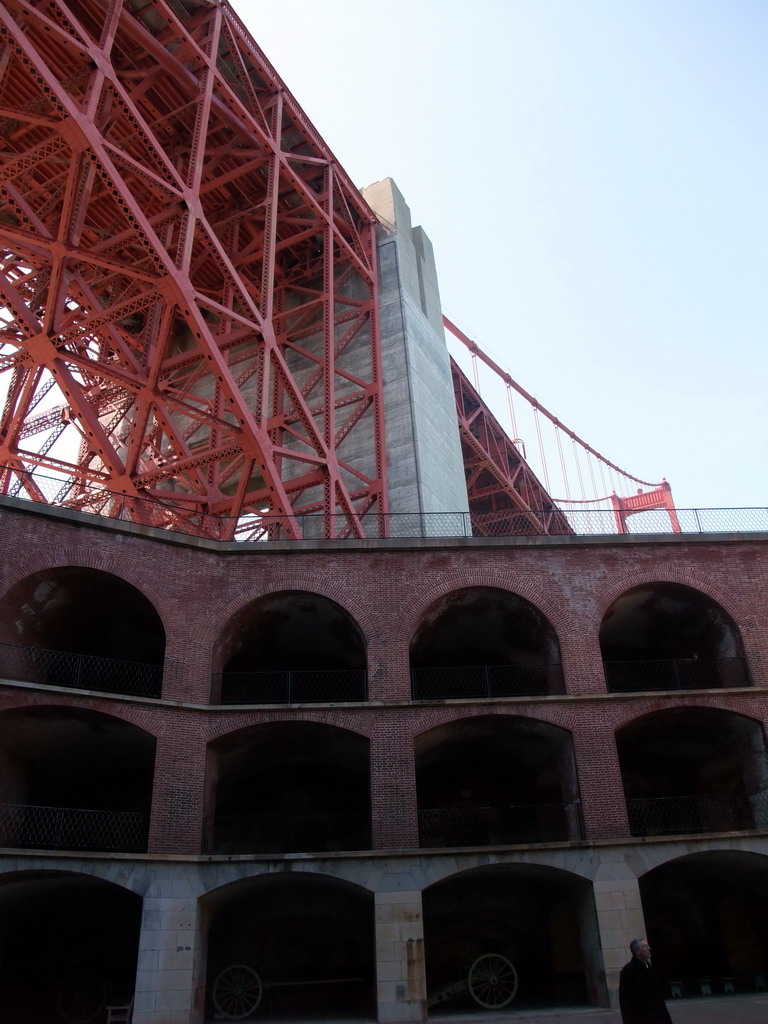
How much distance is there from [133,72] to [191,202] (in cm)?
496

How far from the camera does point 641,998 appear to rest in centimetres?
835

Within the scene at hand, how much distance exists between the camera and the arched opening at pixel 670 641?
19.1 metres

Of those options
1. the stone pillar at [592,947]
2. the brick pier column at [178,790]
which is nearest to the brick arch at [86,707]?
the brick pier column at [178,790]

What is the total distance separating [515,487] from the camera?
44625 mm

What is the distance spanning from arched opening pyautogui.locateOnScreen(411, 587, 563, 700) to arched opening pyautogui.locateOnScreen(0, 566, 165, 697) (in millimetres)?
6017

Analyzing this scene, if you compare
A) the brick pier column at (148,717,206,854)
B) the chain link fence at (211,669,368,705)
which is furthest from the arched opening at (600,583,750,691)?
the brick pier column at (148,717,206,854)

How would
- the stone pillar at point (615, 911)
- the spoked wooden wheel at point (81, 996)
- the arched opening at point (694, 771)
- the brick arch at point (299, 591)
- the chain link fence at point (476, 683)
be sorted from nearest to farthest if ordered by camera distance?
the stone pillar at point (615, 911) < the spoked wooden wheel at point (81, 996) < the arched opening at point (694, 771) < the brick arch at point (299, 591) < the chain link fence at point (476, 683)

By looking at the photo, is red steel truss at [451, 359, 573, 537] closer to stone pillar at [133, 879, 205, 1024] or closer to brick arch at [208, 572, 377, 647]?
brick arch at [208, 572, 377, 647]

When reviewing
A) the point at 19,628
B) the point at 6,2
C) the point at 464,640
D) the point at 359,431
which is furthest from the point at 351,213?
the point at 19,628

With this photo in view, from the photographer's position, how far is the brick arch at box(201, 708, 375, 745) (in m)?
17.0

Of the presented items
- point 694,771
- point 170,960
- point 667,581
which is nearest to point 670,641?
point 667,581

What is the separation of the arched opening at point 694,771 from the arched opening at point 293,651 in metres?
6.23

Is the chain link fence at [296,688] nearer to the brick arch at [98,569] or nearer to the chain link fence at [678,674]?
the brick arch at [98,569]

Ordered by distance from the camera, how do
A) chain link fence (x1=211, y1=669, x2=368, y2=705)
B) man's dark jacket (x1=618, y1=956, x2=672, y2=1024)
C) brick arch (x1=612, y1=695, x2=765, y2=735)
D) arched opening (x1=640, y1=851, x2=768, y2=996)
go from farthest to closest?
chain link fence (x1=211, y1=669, x2=368, y2=705) → arched opening (x1=640, y1=851, x2=768, y2=996) → brick arch (x1=612, y1=695, x2=765, y2=735) → man's dark jacket (x1=618, y1=956, x2=672, y2=1024)
